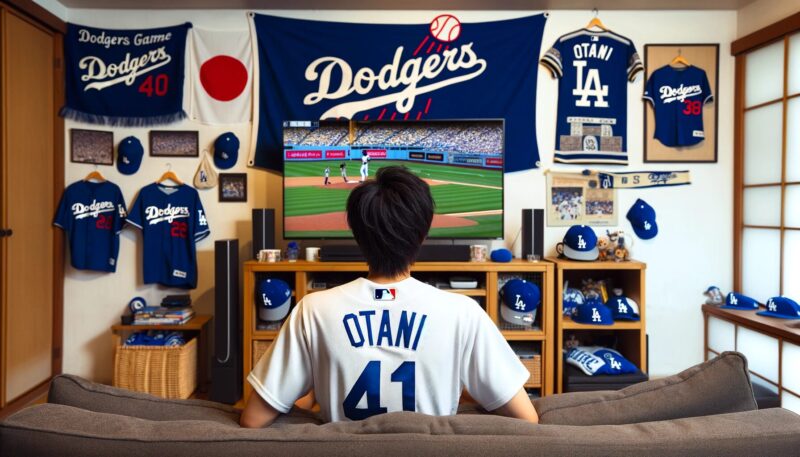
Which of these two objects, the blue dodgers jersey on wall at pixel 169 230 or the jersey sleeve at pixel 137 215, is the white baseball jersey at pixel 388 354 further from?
the jersey sleeve at pixel 137 215

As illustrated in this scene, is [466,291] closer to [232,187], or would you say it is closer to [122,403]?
[232,187]

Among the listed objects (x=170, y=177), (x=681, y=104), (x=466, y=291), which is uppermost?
(x=681, y=104)

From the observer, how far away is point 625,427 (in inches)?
28.2

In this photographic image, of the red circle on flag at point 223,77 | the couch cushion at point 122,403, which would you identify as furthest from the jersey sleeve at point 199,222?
the couch cushion at point 122,403

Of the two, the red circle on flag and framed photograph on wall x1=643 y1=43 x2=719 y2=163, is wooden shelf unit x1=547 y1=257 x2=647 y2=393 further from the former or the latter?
the red circle on flag

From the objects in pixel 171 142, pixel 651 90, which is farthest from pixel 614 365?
pixel 171 142

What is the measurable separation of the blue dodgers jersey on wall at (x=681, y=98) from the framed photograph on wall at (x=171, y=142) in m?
3.14

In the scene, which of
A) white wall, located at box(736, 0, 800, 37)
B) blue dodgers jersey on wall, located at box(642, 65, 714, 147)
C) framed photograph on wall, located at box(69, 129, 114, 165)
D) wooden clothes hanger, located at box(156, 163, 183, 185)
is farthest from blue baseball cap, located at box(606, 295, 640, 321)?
framed photograph on wall, located at box(69, 129, 114, 165)

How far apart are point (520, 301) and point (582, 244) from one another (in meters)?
0.57

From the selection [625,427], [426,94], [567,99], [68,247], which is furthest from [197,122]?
[625,427]

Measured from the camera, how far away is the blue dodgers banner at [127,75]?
320 centimetres

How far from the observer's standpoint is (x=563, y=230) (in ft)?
10.8

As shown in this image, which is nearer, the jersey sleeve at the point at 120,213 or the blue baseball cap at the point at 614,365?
the blue baseball cap at the point at 614,365

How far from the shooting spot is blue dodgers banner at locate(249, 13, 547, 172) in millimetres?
3230
